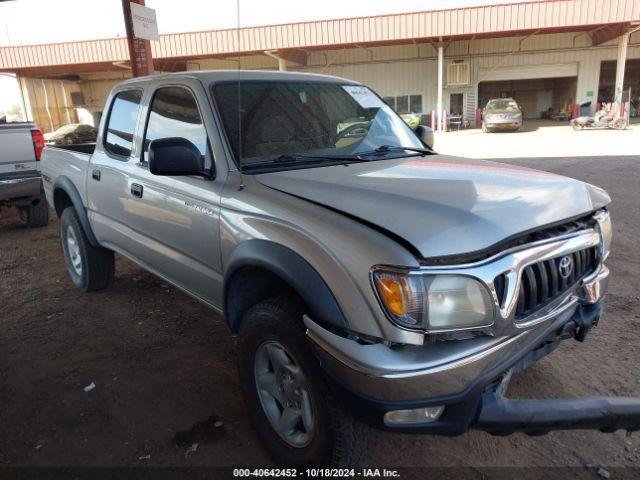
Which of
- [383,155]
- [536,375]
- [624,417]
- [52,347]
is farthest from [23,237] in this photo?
[624,417]

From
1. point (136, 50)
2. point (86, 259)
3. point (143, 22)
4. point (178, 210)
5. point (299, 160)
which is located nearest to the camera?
point (299, 160)

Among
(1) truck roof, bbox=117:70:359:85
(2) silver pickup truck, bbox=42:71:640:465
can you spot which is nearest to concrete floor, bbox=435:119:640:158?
(1) truck roof, bbox=117:70:359:85

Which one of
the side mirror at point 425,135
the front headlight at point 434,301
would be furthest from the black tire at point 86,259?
the front headlight at point 434,301

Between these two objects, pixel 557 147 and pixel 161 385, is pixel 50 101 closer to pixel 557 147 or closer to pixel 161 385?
pixel 557 147

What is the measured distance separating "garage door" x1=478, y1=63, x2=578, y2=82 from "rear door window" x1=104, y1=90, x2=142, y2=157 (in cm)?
2906

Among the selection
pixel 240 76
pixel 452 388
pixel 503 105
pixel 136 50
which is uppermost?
pixel 136 50

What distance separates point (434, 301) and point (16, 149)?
6.82m

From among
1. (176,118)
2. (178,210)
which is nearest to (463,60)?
(176,118)

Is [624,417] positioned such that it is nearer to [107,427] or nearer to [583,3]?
[107,427]

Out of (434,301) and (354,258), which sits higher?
(354,258)

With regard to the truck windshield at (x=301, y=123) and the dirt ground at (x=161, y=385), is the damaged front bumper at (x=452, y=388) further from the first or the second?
the truck windshield at (x=301, y=123)

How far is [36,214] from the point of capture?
7.59 metres

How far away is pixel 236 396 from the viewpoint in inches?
117

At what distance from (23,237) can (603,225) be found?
24.3 ft
